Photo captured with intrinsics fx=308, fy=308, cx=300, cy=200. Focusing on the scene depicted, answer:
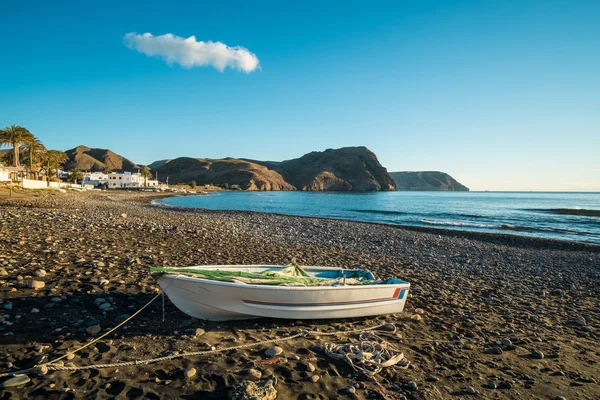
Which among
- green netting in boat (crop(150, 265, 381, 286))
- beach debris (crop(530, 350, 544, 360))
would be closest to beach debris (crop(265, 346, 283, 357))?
green netting in boat (crop(150, 265, 381, 286))

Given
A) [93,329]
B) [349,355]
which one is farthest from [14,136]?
[349,355]

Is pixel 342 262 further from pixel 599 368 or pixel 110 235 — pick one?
pixel 110 235

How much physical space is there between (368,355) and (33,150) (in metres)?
91.7

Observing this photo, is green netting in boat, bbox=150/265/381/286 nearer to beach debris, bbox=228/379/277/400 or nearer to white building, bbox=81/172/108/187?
beach debris, bbox=228/379/277/400

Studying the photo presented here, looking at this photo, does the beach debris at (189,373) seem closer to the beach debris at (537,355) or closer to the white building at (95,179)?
the beach debris at (537,355)

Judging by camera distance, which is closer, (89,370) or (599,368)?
(89,370)

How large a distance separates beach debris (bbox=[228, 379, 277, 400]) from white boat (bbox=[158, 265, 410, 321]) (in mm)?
2279

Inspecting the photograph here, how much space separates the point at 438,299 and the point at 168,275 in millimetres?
8536

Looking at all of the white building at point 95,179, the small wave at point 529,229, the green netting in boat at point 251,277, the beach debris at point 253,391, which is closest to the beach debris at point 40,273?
the green netting in boat at point 251,277

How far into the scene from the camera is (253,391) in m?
4.58

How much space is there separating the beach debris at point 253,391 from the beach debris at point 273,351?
1.06 metres

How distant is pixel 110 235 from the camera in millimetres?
16312

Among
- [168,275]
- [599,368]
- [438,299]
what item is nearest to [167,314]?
[168,275]

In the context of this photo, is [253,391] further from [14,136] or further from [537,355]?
[14,136]
